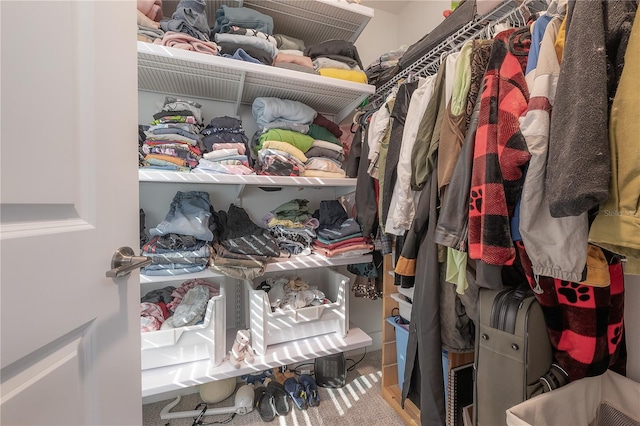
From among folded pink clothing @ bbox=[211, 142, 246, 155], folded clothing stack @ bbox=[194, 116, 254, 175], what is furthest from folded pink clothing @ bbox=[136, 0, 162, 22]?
folded pink clothing @ bbox=[211, 142, 246, 155]

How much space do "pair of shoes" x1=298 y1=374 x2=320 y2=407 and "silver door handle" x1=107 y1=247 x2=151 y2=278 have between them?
1.21m

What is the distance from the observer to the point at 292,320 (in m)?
1.22

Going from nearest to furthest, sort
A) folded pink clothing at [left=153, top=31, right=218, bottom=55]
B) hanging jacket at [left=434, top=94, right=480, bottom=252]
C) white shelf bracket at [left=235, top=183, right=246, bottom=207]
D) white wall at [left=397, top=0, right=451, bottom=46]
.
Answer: hanging jacket at [left=434, top=94, right=480, bottom=252]
folded pink clothing at [left=153, top=31, right=218, bottom=55]
white shelf bracket at [left=235, top=183, right=246, bottom=207]
white wall at [left=397, top=0, right=451, bottom=46]

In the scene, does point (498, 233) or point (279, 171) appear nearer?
point (498, 233)

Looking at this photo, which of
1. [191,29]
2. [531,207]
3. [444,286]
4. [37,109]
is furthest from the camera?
[191,29]

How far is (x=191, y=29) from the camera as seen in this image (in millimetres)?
1047

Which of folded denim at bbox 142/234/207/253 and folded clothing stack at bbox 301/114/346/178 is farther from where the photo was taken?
folded clothing stack at bbox 301/114/346/178

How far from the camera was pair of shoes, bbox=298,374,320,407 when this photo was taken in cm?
131

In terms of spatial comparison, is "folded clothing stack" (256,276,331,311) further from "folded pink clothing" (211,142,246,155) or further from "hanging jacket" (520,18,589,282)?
"hanging jacket" (520,18,589,282)

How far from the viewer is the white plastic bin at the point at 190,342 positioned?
102 cm

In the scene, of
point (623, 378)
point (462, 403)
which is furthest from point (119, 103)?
point (623, 378)

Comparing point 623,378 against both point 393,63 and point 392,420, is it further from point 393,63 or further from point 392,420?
point 393,63

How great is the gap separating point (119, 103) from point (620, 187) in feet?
3.04

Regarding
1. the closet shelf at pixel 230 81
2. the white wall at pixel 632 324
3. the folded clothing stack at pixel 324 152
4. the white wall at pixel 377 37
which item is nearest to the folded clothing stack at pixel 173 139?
the closet shelf at pixel 230 81
